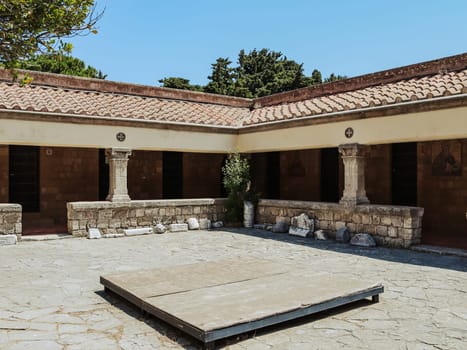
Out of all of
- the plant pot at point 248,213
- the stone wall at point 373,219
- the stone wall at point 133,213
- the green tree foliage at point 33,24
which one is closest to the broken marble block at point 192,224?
the stone wall at point 133,213

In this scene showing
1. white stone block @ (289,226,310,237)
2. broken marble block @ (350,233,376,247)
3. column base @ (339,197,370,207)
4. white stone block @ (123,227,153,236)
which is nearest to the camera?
broken marble block @ (350,233,376,247)

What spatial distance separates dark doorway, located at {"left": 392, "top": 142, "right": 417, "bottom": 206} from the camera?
11898mm

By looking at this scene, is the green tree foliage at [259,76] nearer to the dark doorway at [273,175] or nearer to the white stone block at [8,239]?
the dark doorway at [273,175]

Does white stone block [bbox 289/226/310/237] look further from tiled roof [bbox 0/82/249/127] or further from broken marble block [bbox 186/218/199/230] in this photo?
tiled roof [bbox 0/82/249/127]

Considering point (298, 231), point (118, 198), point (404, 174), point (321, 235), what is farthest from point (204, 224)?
point (404, 174)

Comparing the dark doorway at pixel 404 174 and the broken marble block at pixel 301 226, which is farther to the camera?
the dark doorway at pixel 404 174

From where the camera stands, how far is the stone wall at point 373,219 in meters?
9.12

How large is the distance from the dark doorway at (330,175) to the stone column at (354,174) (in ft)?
10.9

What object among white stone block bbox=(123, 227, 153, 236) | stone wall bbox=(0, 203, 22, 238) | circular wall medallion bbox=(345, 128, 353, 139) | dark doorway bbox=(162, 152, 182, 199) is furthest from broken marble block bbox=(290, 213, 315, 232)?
stone wall bbox=(0, 203, 22, 238)

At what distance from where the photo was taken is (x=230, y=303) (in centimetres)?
445

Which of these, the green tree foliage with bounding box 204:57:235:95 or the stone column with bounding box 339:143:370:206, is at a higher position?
the green tree foliage with bounding box 204:57:235:95

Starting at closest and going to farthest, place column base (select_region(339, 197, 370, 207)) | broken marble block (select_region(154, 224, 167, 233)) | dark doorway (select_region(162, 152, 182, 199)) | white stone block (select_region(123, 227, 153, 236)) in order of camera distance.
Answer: column base (select_region(339, 197, 370, 207)) < white stone block (select_region(123, 227, 153, 236)) < broken marble block (select_region(154, 224, 167, 233)) < dark doorway (select_region(162, 152, 182, 199))

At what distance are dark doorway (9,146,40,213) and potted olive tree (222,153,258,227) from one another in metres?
5.55

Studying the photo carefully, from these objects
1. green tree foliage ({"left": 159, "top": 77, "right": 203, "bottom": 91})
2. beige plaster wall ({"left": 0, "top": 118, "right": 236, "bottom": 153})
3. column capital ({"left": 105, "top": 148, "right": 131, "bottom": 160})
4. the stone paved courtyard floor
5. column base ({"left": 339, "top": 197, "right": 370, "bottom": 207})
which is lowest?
the stone paved courtyard floor
